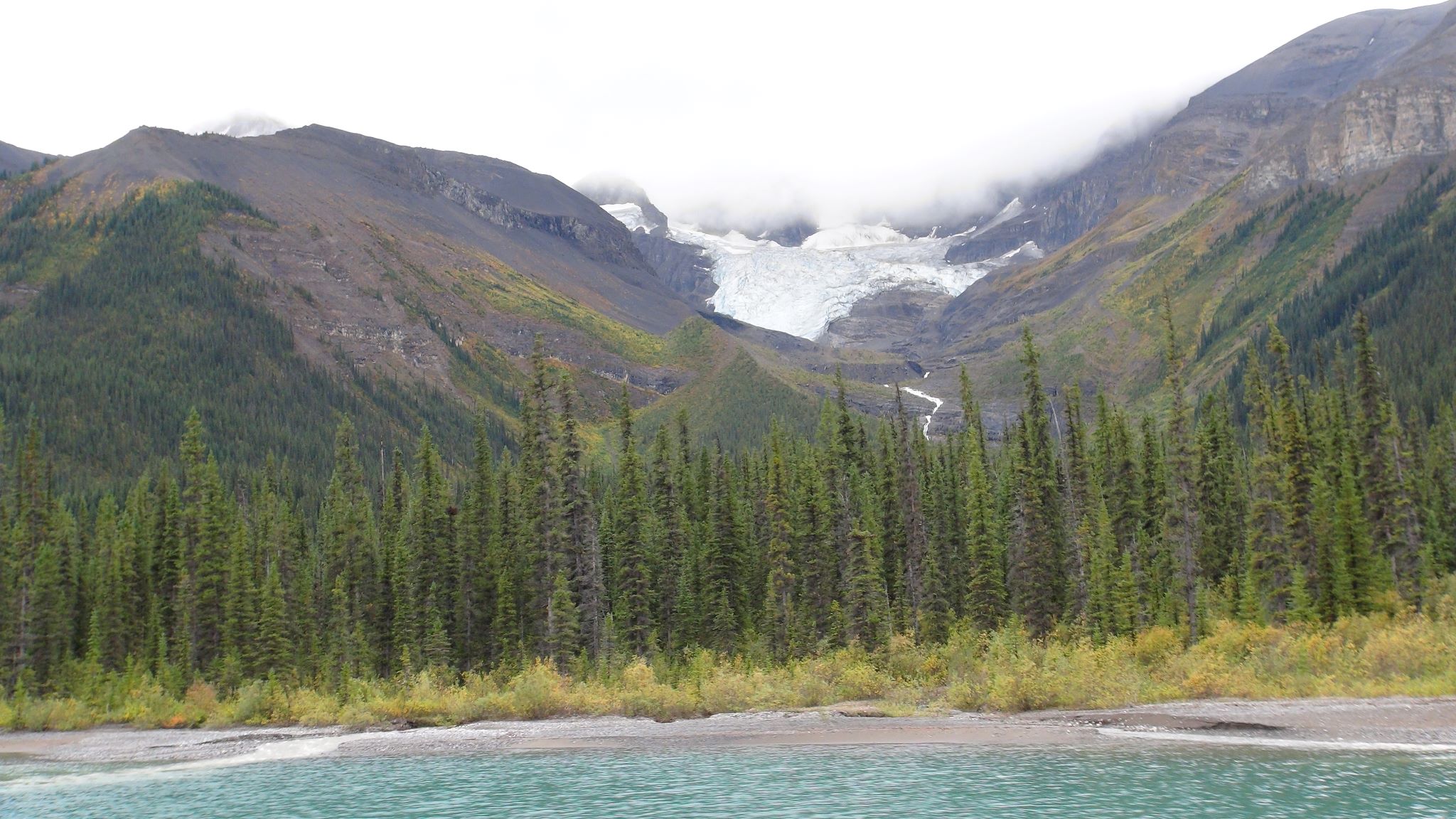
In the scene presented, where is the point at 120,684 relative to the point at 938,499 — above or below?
below

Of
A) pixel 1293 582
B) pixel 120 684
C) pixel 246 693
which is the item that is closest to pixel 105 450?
pixel 120 684

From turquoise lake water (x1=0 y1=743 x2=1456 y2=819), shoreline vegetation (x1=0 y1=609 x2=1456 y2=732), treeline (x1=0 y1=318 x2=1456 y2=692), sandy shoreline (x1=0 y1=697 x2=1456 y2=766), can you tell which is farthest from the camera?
treeline (x1=0 y1=318 x2=1456 y2=692)

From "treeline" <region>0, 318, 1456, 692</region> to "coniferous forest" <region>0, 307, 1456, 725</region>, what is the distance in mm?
239

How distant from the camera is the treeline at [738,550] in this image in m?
64.1

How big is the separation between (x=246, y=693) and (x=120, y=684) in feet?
52.9

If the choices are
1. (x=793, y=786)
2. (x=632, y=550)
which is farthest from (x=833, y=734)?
(x=632, y=550)

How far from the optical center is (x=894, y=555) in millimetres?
80312

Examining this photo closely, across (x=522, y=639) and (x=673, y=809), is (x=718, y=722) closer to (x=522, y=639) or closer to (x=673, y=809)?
(x=673, y=809)

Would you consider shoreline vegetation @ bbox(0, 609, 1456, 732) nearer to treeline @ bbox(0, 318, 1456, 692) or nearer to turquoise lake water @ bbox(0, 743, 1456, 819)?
treeline @ bbox(0, 318, 1456, 692)

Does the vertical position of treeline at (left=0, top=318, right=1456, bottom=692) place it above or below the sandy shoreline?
above

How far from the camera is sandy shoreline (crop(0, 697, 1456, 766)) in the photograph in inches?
1328

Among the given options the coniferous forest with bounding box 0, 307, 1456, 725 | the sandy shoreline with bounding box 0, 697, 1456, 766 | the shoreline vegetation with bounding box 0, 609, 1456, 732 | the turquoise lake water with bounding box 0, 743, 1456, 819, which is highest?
the coniferous forest with bounding box 0, 307, 1456, 725

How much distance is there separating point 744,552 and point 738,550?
803 millimetres

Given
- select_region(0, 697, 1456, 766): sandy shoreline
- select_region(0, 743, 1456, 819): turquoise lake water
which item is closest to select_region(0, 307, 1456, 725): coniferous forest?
select_region(0, 697, 1456, 766): sandy shoreline
